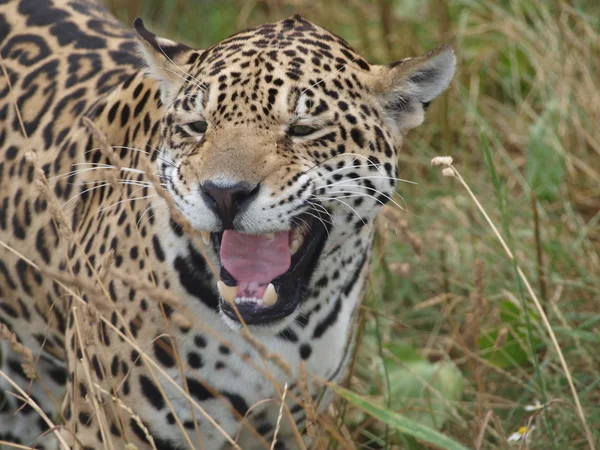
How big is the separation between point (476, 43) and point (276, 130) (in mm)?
4127

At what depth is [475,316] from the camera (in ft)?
10.4

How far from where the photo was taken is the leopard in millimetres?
3002

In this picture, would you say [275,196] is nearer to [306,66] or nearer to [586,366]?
[306,66]

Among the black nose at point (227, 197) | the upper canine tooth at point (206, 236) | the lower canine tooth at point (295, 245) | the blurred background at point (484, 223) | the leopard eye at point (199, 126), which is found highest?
the leopard eye at point (199, 126)

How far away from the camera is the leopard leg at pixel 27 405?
4523mm

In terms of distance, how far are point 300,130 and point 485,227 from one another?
8.34 ft

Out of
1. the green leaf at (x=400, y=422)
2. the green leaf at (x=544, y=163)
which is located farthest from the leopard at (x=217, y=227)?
the green leaf at (x=544, y=163)

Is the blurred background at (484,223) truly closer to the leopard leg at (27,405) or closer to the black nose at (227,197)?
the black nose at (227,197)

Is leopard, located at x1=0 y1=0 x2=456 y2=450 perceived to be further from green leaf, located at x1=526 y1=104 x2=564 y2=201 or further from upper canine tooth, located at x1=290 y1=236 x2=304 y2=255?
green leaf, located at x1=526 y1=104 x2=564 y2=201


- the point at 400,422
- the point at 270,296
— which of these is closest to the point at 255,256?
the point at 270,296

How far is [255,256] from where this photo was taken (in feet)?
10.6

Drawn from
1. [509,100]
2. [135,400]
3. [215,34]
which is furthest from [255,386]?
[215,34]

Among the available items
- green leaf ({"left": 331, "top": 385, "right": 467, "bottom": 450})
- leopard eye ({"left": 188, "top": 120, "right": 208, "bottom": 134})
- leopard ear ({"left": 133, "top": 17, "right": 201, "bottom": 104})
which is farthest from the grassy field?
leopard ear ({"left": 133, "top": 17, "right": 201, "bottom": 104})

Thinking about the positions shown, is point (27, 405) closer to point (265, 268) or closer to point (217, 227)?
point (265, 268)
